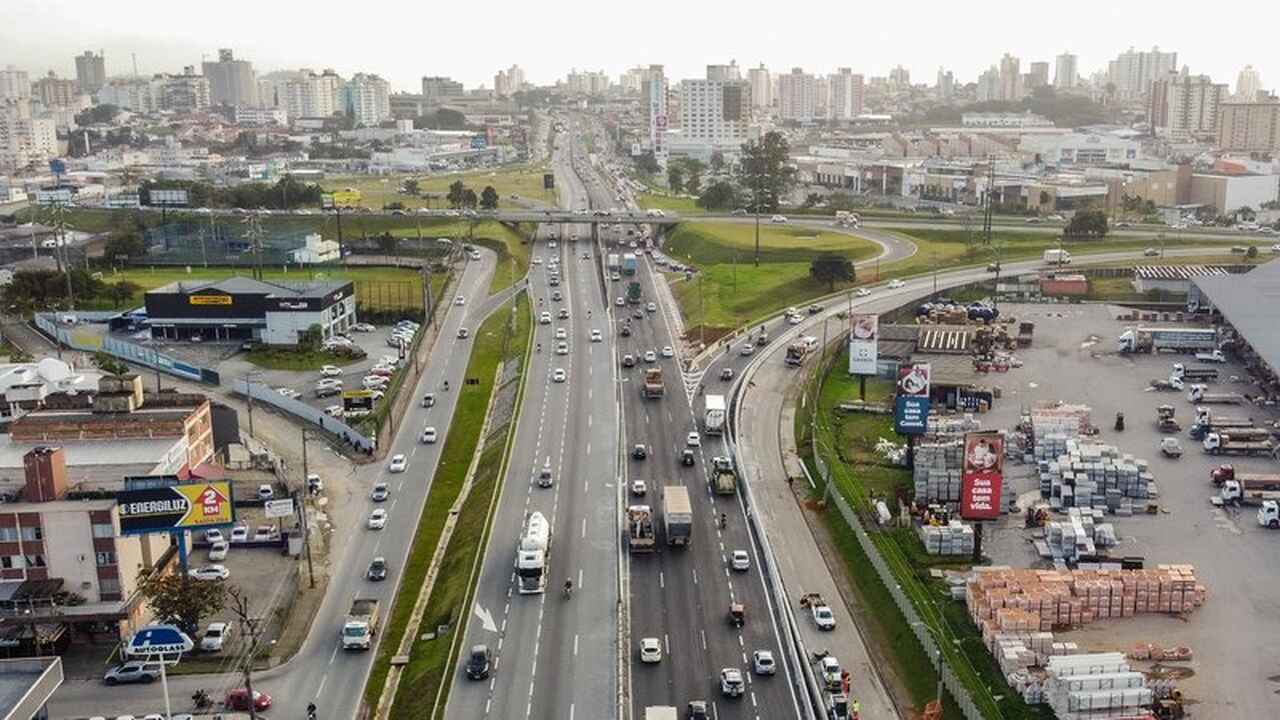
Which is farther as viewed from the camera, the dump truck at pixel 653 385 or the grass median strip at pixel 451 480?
the dump truck at pixel 653 385

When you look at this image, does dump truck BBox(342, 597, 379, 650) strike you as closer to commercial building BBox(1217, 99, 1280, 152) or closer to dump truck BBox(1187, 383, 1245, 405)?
dump truck BBox(1187, 383, 1245, 405)

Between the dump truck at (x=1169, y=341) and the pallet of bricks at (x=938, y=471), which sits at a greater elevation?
the dump truck at (x=1169, y=341)

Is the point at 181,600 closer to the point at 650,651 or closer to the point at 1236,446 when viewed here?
the point at 650,651

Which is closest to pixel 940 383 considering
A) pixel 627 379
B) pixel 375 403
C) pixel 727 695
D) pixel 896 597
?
pixel 627 379

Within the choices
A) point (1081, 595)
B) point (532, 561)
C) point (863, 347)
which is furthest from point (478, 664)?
point (863, 347)

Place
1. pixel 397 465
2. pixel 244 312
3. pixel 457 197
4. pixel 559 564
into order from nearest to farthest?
pixel 559 564, pixel 397 465, pixel 244 312, pixel 457 197

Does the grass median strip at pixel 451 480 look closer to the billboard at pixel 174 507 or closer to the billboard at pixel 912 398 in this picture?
the billboard at pixel 174 507

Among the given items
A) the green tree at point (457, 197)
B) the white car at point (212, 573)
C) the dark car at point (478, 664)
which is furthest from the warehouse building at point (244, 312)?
the green tree at point (457, 197)
